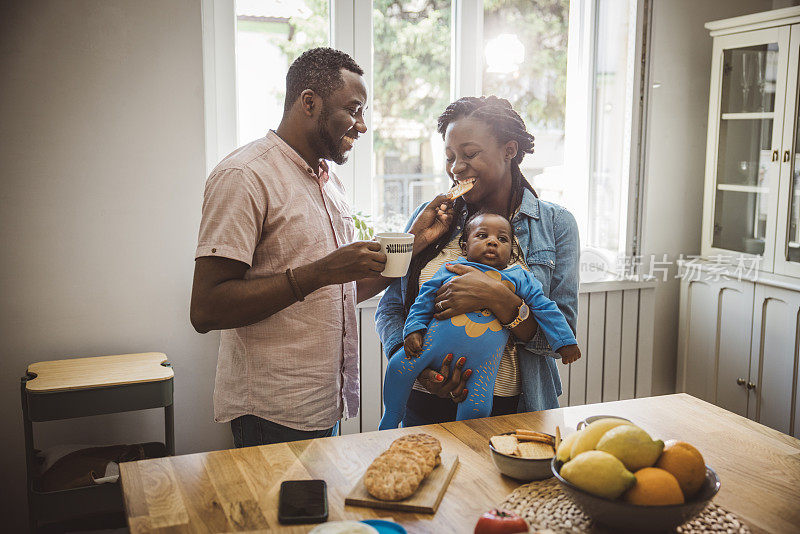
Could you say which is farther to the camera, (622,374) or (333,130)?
(622,374)

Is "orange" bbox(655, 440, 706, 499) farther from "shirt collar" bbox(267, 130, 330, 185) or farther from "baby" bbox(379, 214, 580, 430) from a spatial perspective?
"shirt collar" bbox(267, 130, 330, 185)

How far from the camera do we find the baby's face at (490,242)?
1735 millimetres

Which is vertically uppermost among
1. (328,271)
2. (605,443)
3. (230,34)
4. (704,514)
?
(230,34)

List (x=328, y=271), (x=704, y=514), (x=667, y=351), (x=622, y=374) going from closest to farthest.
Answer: (x=704, y=514)
(x=328, y=271)
(x=622, y=374)
(x=667, y=351)

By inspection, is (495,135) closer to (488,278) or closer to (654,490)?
(488,278)

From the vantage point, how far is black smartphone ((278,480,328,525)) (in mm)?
1095

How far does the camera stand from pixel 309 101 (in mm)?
1685

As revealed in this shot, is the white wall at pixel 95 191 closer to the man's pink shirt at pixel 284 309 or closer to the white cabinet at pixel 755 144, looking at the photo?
the man's pink shirt at pixel 284 309

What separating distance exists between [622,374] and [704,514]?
95.1 inches

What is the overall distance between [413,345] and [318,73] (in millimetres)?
728

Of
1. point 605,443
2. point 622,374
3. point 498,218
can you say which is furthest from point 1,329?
point 622,374

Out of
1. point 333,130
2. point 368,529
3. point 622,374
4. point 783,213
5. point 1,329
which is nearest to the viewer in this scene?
point 368,529

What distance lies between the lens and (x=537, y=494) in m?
1.19

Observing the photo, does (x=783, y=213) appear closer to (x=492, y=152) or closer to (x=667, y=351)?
(x=667, y=351)
